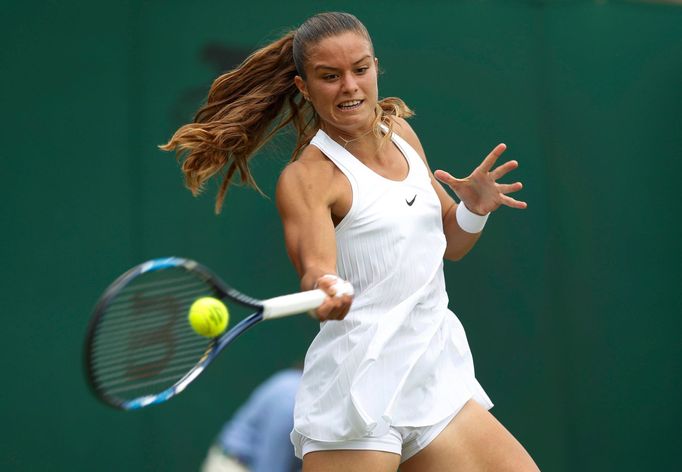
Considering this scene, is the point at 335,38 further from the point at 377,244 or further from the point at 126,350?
the point at 126,350

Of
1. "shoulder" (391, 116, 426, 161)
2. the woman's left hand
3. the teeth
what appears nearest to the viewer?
the teeth

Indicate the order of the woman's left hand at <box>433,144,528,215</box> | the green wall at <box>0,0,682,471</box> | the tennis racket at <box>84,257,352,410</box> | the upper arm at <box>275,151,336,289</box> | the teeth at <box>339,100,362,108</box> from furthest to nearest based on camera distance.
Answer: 1. the green wall at <box>0,0,682,471</box>
2. the woman's left hand at <box>433,144,528,215</box>
3. the teeth at <box>339,100,362,108</box>
4. the upper arm at <box>275,151,336,289</box>
5. the tennis racket at <box>84,257,352,410</box>

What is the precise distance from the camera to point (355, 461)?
2740 millimetres

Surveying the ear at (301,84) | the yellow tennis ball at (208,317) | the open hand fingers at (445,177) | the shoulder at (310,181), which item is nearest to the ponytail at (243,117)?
the ear at (301,84)

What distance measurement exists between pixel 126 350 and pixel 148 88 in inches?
64.7

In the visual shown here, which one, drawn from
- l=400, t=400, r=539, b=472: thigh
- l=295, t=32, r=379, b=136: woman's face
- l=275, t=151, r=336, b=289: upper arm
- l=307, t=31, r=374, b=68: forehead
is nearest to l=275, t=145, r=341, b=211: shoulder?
l=275, t=151, r=336, b=289: upper arm

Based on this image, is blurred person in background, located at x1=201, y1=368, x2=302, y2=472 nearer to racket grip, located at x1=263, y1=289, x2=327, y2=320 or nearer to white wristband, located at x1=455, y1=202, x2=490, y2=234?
white wristband, located at x1=455, y1=202, x2=490, y2=234

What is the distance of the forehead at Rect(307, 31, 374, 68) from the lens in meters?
2.86

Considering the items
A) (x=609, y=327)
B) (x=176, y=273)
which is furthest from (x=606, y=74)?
(x=176, y=273)

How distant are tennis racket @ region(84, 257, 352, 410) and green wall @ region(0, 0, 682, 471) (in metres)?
1.31

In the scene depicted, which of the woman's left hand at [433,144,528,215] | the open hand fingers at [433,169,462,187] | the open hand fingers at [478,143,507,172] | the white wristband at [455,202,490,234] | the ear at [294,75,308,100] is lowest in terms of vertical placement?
the white wristband at [455,202,490,234]

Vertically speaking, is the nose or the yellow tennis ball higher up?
the nose

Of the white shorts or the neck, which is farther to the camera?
the neck

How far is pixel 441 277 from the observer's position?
9.75 feet
